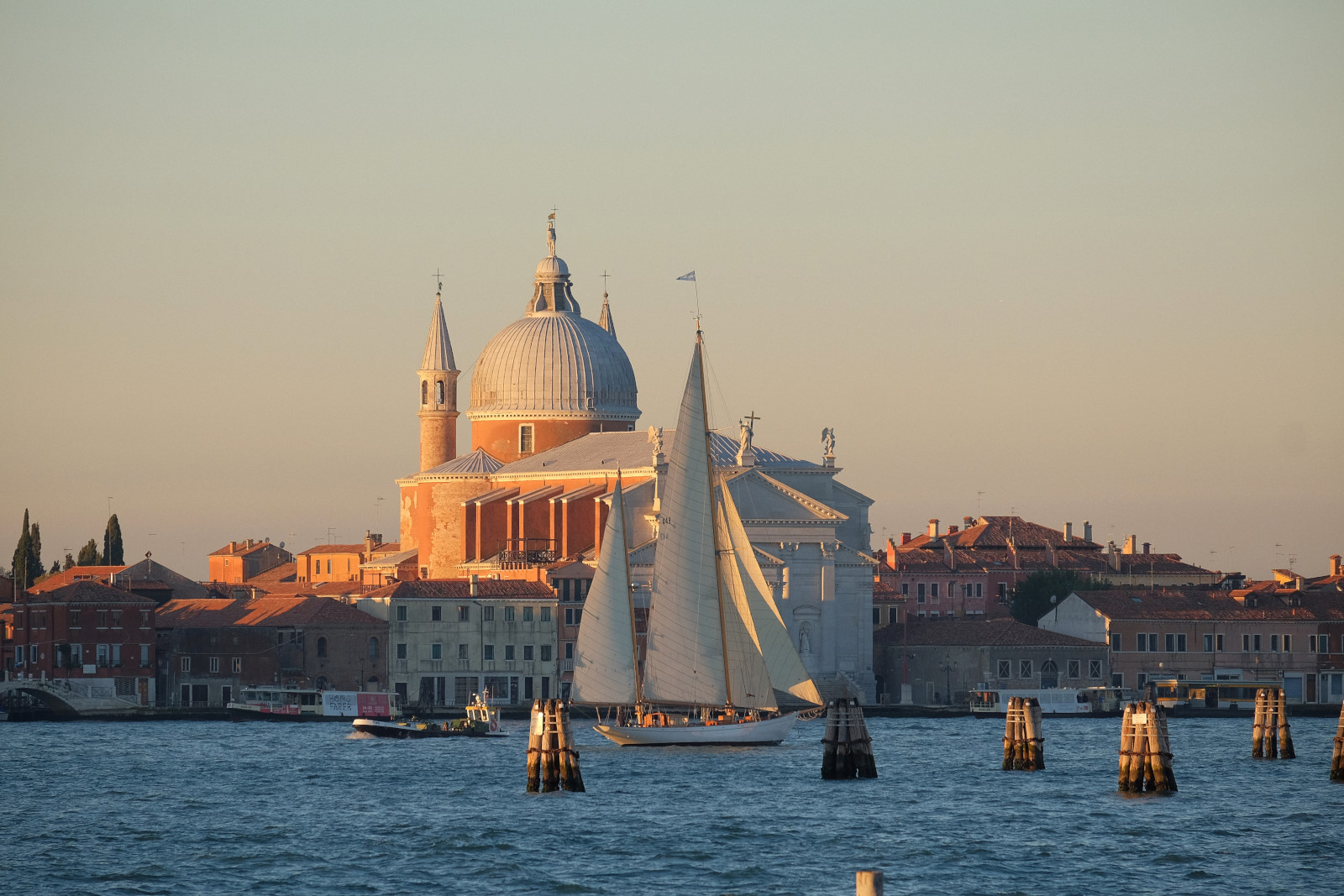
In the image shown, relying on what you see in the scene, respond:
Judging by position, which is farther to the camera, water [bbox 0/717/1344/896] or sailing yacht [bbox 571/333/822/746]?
sailing yacht [bbox 571/333/822/746]

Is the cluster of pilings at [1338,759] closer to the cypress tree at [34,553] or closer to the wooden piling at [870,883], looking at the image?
the wooden piling at [870,883]

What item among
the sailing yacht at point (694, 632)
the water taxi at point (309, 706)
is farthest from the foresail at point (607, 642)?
the water taxi at point (309, 706)

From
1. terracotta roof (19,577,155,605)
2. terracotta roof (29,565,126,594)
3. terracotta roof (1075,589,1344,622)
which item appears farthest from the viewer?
terracotta roof (29,565,126,594)

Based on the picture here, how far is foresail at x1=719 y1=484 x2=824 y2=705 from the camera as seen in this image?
54.4 metres

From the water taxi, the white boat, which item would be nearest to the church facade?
the white boat

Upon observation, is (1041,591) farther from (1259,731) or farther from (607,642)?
(607,642)

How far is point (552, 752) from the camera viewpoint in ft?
146

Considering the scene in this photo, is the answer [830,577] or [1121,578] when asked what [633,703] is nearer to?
[830,577]

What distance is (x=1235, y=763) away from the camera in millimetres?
55625

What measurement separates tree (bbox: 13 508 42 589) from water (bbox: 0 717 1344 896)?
28679mm

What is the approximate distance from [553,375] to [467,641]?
13269mm

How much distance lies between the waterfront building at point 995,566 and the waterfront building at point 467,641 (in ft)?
60.7

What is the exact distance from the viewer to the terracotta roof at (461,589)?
7619 cm

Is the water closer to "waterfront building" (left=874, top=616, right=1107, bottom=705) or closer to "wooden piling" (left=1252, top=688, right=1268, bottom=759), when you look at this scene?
"wooden piling" (left=1252, top=688, right=1268, bottom=759)
